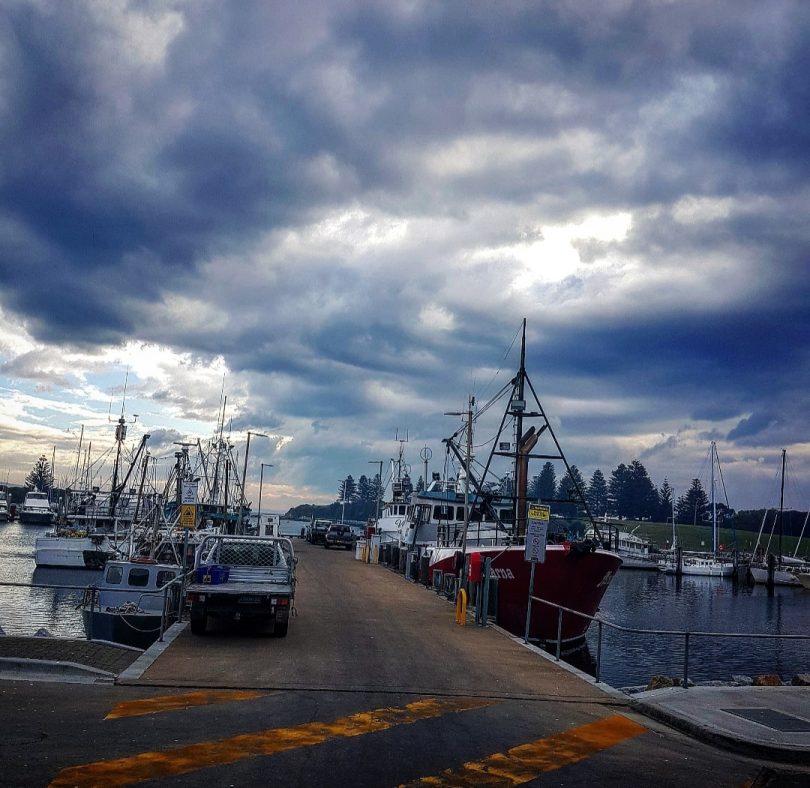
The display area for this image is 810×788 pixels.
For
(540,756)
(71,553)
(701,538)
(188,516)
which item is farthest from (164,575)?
(701,538)

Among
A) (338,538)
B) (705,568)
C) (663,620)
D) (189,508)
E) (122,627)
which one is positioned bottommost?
(663,620)

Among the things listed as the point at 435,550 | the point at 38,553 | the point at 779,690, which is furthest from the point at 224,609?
the point at 38,553

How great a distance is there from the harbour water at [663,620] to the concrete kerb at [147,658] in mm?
14630

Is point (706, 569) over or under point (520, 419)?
under

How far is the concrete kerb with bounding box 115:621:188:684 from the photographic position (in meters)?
12.0

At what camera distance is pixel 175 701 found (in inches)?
425

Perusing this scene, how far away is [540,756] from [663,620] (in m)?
41.8

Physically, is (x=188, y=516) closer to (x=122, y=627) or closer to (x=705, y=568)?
(x=122, y=627)

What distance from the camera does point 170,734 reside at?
29.7 feet

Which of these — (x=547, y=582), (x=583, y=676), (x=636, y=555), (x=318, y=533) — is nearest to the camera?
(x=583, y=676)

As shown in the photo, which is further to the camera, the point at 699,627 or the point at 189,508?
the point at 699,627

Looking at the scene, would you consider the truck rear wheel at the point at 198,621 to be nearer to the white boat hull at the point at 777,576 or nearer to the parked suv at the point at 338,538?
the parked suv at the point at 338,538

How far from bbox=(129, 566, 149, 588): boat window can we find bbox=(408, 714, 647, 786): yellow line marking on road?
19.4 meters

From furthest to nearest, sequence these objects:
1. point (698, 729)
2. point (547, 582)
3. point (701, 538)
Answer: point (701, 538), point (547, 582), point (698, 729)
